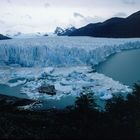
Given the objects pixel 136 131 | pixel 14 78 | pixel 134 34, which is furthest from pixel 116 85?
pixel 134 34

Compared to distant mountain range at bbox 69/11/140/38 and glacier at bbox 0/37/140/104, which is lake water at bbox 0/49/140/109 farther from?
distant mountain range at bbox 69/11/140/38

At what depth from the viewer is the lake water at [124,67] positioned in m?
11.4

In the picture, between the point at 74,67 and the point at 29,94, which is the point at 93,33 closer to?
the point at 74,67

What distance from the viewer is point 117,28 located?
2033 cm

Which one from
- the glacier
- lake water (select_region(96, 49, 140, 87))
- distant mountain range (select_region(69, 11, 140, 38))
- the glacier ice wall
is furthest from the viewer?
distant mountain range (select_region(69, 11, 140, 38))

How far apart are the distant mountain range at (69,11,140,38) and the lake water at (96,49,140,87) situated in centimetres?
431

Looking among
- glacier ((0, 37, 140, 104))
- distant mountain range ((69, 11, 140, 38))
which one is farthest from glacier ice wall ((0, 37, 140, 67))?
distant mountain range ((69, 11, 140, 38))

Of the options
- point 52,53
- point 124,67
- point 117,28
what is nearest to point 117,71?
point 124,67

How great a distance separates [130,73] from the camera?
464 inches

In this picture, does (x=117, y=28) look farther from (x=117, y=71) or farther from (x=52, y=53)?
(x=117, y=71)

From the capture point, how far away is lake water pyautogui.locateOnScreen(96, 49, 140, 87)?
11.4 meters

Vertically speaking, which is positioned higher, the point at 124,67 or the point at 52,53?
the point at 52,53

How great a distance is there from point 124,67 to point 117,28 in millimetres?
8108

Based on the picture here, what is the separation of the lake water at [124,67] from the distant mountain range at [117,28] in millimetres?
4311
